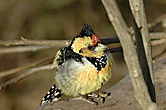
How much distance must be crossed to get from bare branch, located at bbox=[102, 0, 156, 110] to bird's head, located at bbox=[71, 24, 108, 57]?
739mm

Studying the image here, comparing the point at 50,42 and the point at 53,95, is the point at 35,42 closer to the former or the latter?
the point at 50,42

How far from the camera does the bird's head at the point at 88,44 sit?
1.85 metres

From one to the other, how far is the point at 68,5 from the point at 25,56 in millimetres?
1023

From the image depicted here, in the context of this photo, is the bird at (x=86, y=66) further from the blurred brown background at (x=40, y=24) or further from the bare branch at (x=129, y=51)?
the blurred brown background at (x=40, y=24)

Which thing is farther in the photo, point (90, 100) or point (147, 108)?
point (90, 100)

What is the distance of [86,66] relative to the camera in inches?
72.9

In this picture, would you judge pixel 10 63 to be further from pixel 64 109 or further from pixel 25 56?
pixel 64 109

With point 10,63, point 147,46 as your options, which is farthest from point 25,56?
point 147,46

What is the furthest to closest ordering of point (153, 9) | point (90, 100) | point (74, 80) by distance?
point (153, 9), point (74, 80), point (90, 100)

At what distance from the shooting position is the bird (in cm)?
183

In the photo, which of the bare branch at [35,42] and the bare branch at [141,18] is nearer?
the bare branch at [141,18]

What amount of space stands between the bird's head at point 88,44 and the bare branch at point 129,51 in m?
0.74

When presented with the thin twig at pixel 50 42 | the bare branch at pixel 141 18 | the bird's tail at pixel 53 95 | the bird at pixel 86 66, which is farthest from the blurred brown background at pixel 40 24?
the bare branch at pixel 141 18

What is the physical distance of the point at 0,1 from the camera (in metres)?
4.32
